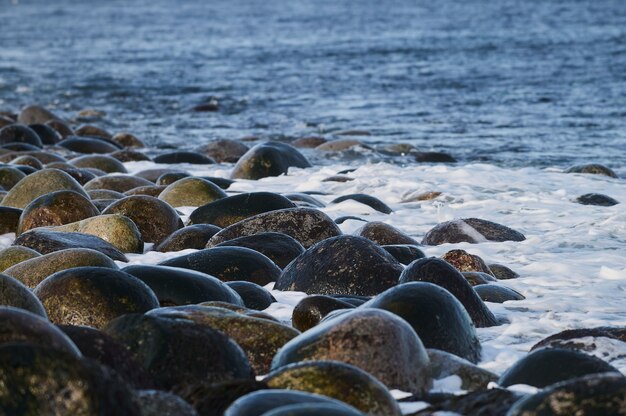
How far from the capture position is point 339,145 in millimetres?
13500

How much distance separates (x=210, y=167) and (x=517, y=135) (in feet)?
16.3

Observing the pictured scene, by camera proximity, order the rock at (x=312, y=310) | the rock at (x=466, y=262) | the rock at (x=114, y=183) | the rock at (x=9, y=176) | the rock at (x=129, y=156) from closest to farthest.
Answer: the rock at (x=312, y=310)
the rock at (x=466, y=262)
the rock at (x=114, y=183)
the rock at (x=9, y=176)
the rock at (x=129, y=156)

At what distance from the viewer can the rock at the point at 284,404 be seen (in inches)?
110

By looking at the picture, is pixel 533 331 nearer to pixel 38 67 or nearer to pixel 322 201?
pixel 322 201

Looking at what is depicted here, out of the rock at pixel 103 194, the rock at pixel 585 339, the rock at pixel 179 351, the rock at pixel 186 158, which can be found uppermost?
the rock at pixel 179 351

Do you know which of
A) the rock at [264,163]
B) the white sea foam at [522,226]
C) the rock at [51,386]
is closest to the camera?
the rock at [51,386]

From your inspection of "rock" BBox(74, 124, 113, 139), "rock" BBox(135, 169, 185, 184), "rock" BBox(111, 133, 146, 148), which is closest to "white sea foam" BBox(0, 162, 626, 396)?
"rock" BBox(135, 169, 185, 184)

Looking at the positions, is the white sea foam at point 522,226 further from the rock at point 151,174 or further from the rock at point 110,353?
the rock at point 110,353

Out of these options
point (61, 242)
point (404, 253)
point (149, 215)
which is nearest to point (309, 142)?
point (149, 215)

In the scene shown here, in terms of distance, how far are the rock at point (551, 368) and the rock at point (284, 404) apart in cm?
104

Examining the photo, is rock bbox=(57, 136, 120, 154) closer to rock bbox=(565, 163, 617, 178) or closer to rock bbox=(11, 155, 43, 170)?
rock bbox=(11, 155, 43, 170)

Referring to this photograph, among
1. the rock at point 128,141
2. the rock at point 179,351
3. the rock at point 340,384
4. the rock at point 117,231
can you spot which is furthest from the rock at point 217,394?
the rock at point 128,141

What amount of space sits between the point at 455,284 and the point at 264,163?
5963 mm

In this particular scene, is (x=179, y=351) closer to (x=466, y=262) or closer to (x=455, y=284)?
(x=455, y=284)
